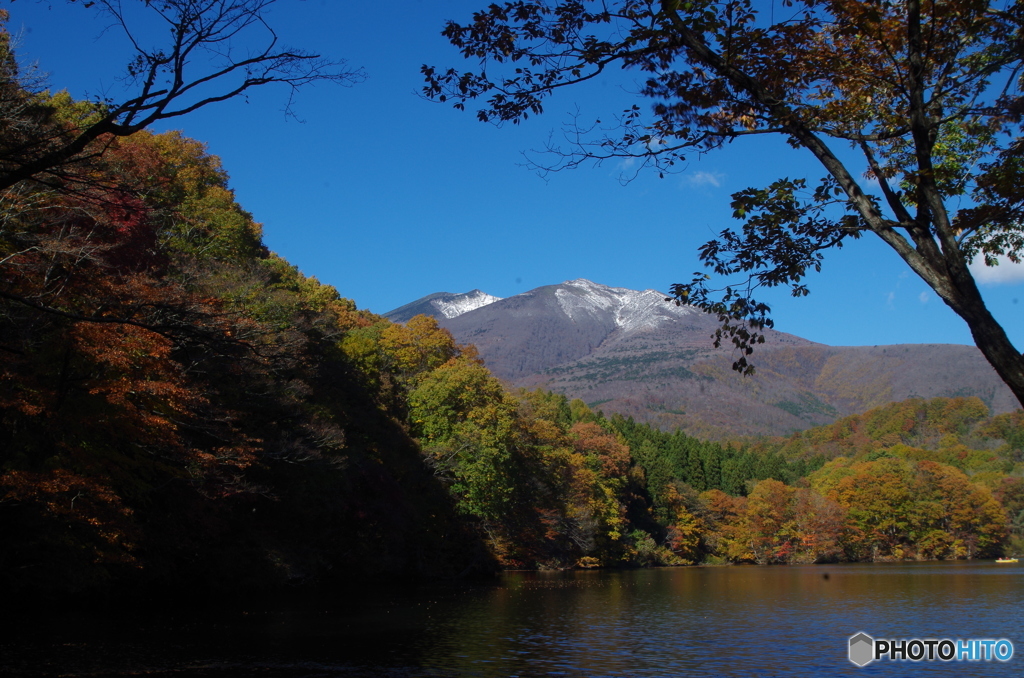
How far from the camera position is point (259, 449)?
92.4 feet

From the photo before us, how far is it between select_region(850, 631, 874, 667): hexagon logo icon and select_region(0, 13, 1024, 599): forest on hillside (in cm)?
1477

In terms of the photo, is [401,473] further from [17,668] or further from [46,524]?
[17,668]

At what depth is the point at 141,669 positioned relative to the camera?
16219mm

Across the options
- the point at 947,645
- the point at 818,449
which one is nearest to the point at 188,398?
the point at 947,645

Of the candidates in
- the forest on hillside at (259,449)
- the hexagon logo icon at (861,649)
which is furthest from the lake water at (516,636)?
the forest on hillside at (259,449)

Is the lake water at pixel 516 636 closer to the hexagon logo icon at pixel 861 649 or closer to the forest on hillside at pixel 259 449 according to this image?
the hexagon logo icon at pixel 861 649

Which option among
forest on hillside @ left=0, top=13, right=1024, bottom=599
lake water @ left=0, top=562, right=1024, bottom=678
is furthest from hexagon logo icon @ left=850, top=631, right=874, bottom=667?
forest on hillside @ left=0, top=13, right=1024, bottom=599

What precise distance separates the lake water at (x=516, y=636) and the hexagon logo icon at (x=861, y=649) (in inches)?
16.9

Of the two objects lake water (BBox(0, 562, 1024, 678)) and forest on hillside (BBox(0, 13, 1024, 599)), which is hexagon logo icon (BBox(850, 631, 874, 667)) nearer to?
lake water (BBox(0, 562, 1024, 678))

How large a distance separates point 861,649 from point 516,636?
8992 millimetres

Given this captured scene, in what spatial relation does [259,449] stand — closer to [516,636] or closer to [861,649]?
[516,636]

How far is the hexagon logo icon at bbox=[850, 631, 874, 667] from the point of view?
61.5 ft

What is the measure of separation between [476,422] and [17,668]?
34.7m

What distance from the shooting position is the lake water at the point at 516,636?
1725 centimetres
